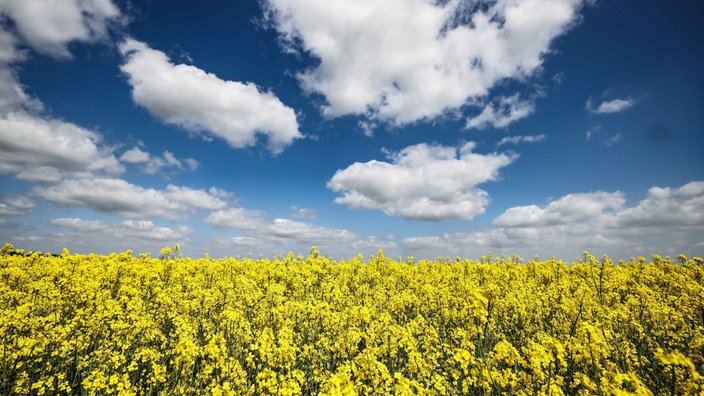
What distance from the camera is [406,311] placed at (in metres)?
10.1

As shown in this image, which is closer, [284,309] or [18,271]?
[284,309]

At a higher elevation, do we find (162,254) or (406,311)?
(162,254)

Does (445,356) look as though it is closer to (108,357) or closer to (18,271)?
(108,357)

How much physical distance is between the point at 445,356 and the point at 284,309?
13.6 ft


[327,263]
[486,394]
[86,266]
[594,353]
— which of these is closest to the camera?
[486,394]

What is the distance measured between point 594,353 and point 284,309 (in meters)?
6.60

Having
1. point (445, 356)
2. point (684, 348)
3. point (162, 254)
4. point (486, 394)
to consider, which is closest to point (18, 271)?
point (162, 254)

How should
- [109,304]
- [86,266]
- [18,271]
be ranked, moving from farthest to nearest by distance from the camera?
[86,266] < [18,271] < [109,304]

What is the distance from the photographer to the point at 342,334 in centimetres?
659

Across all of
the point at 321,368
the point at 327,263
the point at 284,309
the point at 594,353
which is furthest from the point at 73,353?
the point at 327,263

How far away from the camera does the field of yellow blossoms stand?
4918mm

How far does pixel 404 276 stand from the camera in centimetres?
1551

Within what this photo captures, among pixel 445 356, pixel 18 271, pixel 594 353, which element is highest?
pixel 18 271

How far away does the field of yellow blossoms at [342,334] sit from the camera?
16.1 feet
